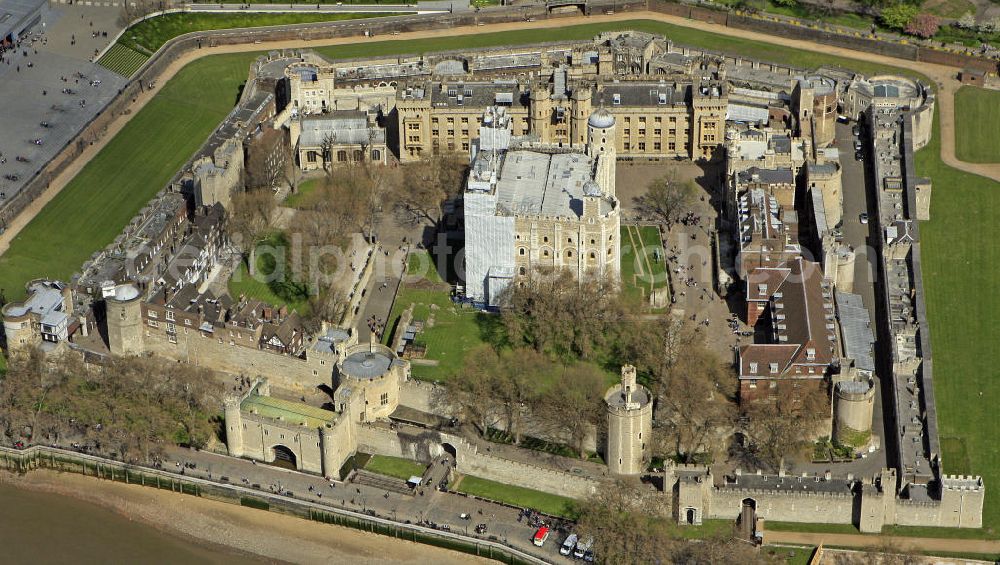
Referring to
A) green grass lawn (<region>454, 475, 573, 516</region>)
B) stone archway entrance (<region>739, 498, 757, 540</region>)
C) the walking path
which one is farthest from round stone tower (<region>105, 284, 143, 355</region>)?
the walking path

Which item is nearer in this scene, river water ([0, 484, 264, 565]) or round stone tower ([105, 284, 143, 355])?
river water ([0, 484, 264, 565])

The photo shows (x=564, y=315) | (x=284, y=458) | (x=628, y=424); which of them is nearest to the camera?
(x=628, y=424)

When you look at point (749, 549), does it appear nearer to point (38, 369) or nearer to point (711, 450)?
point (711, 450)

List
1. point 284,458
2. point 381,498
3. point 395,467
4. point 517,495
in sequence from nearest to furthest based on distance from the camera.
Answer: point 517,495 < point 381,498 < point 395,467 < point 284,458

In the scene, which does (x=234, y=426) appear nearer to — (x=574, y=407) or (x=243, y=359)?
(x=243, y=359)

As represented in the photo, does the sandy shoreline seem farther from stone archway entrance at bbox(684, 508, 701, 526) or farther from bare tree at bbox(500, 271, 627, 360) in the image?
bare tree at bbox(500, 271, 627, 360)

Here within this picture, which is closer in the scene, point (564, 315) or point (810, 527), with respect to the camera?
point (810, 527)

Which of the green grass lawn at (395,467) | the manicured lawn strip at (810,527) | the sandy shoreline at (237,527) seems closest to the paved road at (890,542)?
the manicured lawn strip at (810,527)

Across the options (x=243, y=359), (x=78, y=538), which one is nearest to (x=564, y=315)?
(x=243, y=359)
